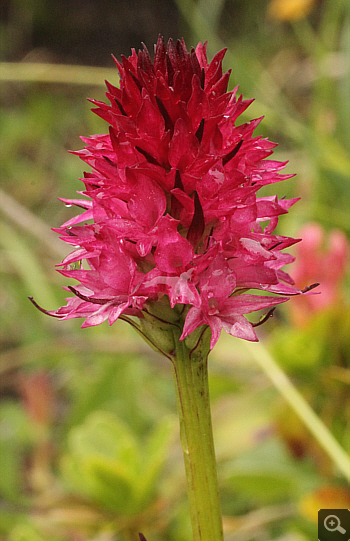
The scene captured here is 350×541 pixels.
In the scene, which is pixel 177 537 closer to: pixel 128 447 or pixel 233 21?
pixel 128 447

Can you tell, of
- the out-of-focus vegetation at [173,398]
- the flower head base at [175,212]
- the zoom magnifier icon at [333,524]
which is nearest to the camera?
the flower head base at [175,212]

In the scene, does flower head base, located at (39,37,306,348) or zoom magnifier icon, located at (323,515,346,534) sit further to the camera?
zoom magnifier icon, located at (323,515,346,534)

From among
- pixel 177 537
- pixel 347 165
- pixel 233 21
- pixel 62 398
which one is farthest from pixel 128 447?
pixel 233 21

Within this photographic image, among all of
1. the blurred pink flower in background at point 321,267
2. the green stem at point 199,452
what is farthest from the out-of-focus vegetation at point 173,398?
the green stem at point 199,452

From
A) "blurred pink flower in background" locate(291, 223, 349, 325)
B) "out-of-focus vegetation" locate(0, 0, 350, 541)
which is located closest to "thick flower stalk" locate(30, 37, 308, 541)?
"out-of-focus vegetation" locate(0, 0, 350, 541)

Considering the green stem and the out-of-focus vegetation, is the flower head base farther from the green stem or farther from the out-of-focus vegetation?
the out-of-focus vegetation

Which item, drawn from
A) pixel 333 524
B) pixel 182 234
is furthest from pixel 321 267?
pixel 182 234

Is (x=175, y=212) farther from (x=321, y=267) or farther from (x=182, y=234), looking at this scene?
(x=321, y=267)

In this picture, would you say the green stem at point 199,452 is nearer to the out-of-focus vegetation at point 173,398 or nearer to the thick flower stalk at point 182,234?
the thick flower stalk at point 182,234
